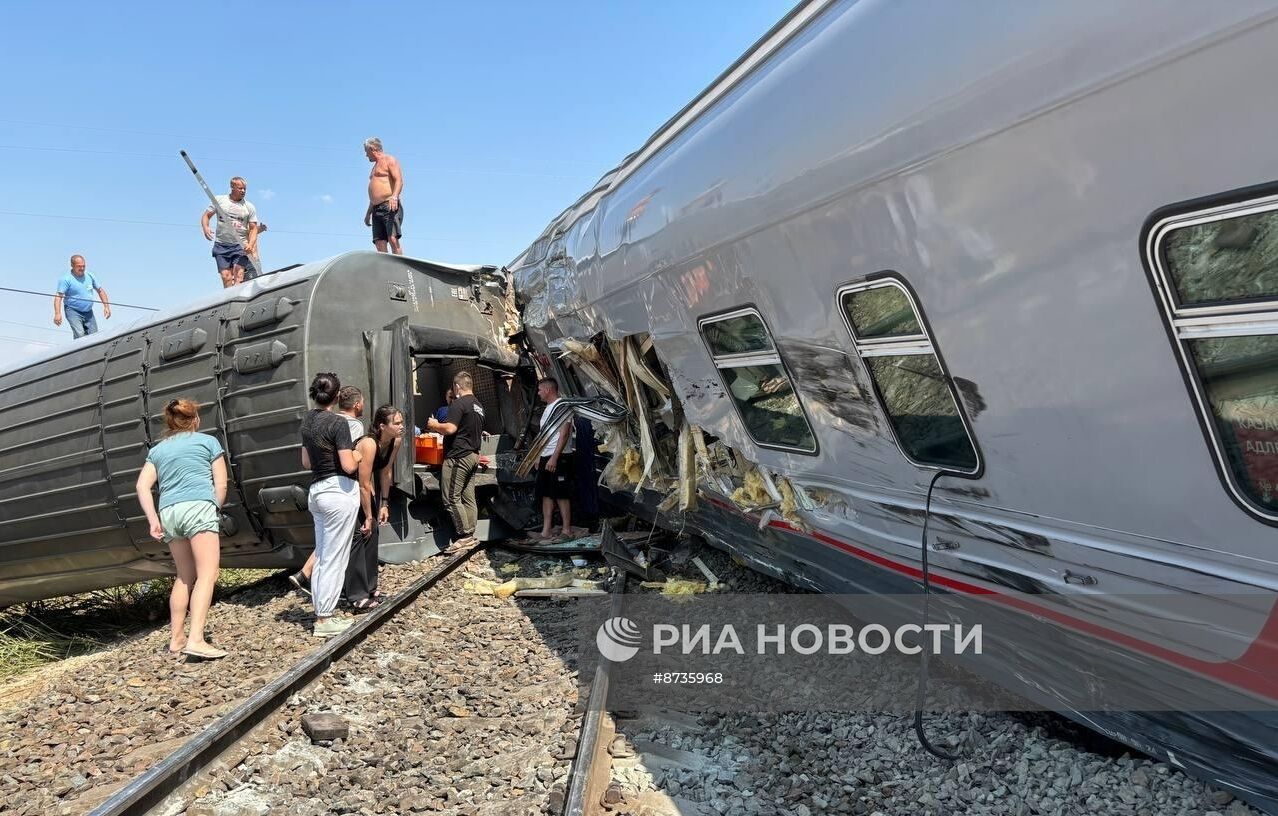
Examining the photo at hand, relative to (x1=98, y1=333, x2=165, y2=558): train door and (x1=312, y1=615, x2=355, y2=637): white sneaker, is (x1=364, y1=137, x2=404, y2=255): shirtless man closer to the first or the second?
(x1=98, y1=333, x2=165, y2=558): train door

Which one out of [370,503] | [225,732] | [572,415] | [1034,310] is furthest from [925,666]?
[572,415]

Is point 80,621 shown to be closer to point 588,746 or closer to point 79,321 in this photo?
point 79,321

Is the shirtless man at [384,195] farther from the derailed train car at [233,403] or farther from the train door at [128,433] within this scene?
the train door at [128,433]

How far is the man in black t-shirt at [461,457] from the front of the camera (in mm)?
7926

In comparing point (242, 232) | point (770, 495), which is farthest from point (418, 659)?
point (242, 232)

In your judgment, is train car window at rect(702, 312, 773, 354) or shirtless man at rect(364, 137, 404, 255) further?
shirtless man at rect(364, 137, 404, 255)

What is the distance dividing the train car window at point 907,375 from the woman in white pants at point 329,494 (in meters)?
3.89

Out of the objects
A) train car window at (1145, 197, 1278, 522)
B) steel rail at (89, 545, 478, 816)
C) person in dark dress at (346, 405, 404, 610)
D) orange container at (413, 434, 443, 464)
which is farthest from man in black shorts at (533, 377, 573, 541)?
train car window at (1145, 197, 1278, 522)

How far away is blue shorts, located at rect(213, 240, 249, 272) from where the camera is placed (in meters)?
9.66

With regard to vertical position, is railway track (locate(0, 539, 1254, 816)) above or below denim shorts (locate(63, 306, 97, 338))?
below

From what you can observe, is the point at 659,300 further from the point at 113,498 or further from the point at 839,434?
the point at 113,498

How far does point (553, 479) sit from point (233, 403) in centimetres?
303

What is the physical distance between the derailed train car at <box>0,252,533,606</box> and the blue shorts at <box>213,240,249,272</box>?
1839mm

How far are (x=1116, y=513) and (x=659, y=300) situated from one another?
2800 millimetres
